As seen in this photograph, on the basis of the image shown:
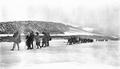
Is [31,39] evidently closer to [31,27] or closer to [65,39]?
[31,27]

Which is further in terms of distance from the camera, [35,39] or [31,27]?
[31,27]

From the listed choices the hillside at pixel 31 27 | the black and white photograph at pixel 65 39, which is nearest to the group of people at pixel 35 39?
the black and white photograph at pixel 65 39

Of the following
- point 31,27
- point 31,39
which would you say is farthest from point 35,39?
point 31,27

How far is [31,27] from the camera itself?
1758 cm

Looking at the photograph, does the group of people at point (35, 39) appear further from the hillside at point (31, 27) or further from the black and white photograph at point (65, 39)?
the hillside at point (31, 27)

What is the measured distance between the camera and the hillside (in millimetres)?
17411

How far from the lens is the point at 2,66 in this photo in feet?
29.7

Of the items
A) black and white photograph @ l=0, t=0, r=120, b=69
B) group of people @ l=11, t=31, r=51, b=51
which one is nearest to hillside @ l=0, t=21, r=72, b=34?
black and white photograph @ l=0, t=0, r=120, b=69

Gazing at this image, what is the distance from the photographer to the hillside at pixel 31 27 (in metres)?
17.4

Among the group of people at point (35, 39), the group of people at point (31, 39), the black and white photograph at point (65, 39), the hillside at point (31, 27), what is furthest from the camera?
the hillside at point (31, 27)

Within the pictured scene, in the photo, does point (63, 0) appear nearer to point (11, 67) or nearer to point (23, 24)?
point (11, 67)

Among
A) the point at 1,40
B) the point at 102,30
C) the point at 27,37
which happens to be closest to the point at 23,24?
the point at 1,40

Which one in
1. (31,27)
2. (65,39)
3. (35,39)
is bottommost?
(65,39)

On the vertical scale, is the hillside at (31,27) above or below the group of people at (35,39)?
above
